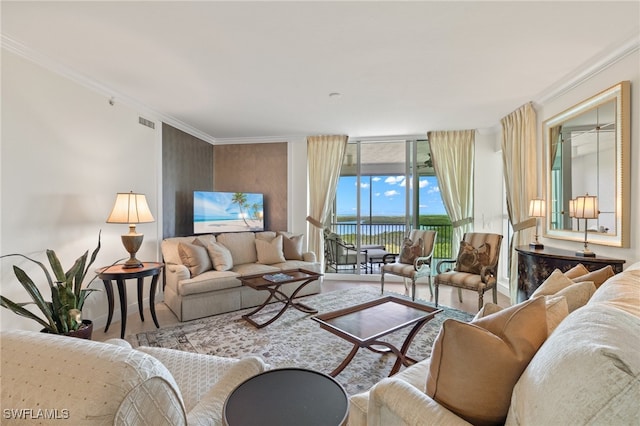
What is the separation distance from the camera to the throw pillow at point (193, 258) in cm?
369

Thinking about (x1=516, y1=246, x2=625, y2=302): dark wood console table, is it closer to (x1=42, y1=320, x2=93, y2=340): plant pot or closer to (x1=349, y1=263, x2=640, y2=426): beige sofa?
(x1=349, y1=263, x2=640, y2=426): beige sofa

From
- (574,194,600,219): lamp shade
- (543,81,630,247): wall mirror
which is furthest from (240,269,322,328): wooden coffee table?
(543,81,630,247): wall mirror

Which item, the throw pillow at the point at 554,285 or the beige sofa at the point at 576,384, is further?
the throw pillow at the point at 554,285

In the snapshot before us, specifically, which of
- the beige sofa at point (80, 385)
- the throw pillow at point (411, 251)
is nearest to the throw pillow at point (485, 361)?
the beige sofa at point (80, 385)

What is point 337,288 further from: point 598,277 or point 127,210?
point 598,277

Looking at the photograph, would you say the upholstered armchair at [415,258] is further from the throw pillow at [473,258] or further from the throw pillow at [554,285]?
the throw pillow at [554,285]

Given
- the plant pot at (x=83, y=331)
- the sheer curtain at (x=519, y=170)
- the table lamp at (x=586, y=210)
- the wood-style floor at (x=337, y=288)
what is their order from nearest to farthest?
the plant pot at (x=83, y=331)
the table lamp at (x=586, y=210)
the wood-style floor at (x=337, y=288)
the sheer curtain at (x=519, y=170)

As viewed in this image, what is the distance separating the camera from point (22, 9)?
6.37 feet

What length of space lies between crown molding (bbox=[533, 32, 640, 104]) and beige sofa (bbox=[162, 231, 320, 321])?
3.67 meters

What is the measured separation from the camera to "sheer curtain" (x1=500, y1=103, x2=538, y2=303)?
364cm

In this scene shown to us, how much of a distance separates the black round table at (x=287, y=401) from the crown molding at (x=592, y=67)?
3.30 metres

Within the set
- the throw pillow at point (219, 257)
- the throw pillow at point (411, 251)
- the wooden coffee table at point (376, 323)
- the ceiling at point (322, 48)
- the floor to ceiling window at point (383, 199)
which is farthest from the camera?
the floor to ceiling window at point (383, 199)

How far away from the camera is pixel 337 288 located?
4.88 metres

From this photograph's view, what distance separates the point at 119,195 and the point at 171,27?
1.77 m
